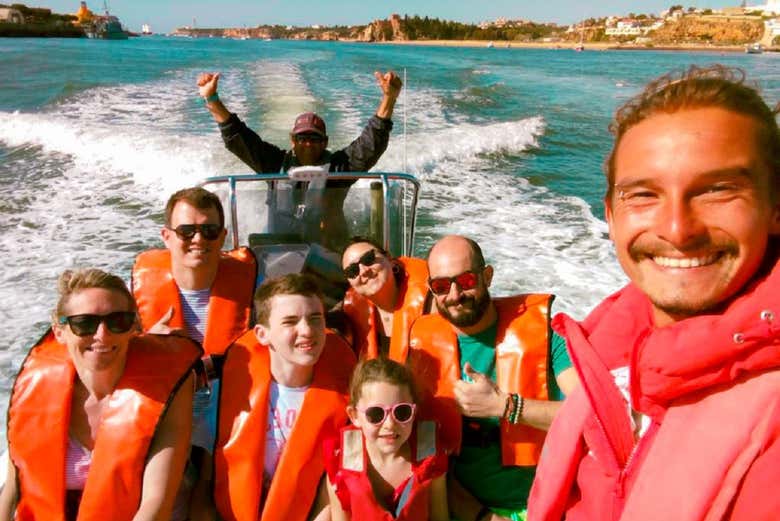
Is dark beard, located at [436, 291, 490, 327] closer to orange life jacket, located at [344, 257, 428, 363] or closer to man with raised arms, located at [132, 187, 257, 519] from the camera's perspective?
orange life jacket, located at [344, 257, 428, 363]

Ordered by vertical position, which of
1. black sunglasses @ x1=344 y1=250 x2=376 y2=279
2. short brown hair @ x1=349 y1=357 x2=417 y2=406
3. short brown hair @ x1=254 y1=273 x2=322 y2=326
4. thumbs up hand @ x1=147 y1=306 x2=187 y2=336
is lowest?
thumbs up hand @ x1=147 y1=306 x2=187 y2=336

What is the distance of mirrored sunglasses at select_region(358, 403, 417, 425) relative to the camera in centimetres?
189

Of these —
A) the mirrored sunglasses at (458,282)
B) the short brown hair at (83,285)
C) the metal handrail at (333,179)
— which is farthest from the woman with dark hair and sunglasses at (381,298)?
the short brown hair at (83,285)

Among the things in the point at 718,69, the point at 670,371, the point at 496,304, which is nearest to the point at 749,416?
the point at 670,371

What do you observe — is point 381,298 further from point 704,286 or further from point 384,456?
point 704,286

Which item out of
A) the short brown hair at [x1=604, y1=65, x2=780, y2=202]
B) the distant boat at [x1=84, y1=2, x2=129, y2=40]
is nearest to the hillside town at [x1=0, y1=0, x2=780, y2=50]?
the distant boat at [x1=84, y1=2, x2=129, y2=40]

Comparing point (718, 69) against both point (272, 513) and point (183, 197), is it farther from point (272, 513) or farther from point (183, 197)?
point (183, 197)

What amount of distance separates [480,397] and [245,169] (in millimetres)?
6775

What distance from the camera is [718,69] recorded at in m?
1.08

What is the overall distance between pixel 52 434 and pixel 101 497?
27cm

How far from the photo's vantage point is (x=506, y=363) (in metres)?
2.19

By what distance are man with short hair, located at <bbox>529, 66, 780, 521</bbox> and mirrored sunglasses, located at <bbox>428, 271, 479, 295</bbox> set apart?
1.17 m

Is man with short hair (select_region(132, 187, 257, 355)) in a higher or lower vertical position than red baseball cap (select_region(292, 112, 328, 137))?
lower

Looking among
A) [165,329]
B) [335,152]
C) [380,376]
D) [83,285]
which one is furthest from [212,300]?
[335,152]
